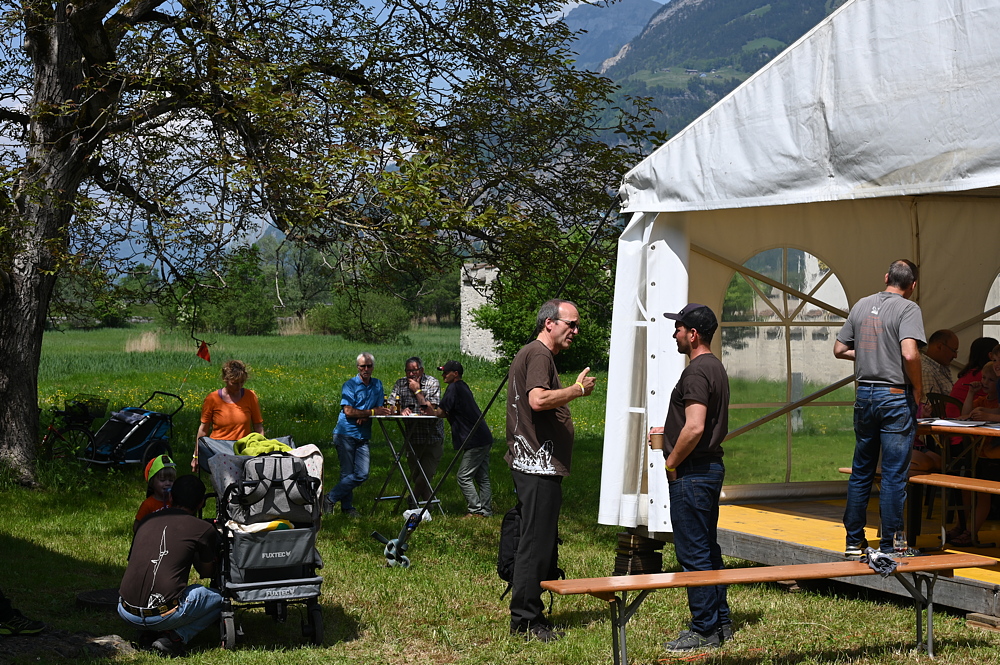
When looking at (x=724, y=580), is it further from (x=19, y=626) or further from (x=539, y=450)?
(x=19, y=626)

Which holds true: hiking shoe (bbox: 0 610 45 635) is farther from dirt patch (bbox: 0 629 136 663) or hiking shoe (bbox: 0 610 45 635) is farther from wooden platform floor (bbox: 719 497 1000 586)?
wooden platform floor (bbox: 719 497 1000 586)

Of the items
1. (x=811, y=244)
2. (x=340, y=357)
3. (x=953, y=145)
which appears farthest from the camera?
(x=340, y=357)

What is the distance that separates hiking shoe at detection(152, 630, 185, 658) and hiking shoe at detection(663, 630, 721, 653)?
8.76 ft

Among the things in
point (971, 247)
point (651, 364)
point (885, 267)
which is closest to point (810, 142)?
point (651, 364)

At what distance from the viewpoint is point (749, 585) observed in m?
7.35

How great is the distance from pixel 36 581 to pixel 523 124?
295 inches

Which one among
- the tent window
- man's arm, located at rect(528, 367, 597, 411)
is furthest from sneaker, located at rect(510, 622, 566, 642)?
the tent window

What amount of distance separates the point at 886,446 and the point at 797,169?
1709 millimetres

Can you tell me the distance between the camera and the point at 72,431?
13797 mm

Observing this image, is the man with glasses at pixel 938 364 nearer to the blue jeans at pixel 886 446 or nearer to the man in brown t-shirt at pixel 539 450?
the blue jeans at pixel 886 446

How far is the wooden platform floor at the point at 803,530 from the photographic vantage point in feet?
22.5

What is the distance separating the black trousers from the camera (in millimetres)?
5691

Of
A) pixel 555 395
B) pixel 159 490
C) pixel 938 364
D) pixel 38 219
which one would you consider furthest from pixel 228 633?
pixel 38 219

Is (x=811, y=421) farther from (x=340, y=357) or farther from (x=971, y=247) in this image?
(x=340, y=357)
